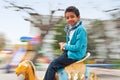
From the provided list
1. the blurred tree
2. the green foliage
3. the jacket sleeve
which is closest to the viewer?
the jacket sleeve

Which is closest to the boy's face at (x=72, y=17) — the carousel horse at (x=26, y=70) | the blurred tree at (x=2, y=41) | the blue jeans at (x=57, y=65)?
the blue jeans at (x=57, y=65)

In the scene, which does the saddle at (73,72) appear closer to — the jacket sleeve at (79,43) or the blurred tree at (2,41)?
the jacket sleeve at (79,43)

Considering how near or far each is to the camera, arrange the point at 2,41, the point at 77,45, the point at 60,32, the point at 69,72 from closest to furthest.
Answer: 1. the point at 77,45
2. the point at 69,72
3. the point at 60,32
4. the point at 2,41

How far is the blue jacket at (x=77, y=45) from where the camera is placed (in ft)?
13.8

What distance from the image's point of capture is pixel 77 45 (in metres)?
4.20

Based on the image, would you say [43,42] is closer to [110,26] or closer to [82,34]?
[110,26]

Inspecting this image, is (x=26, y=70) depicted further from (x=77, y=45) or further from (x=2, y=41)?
(x=2, y=41)

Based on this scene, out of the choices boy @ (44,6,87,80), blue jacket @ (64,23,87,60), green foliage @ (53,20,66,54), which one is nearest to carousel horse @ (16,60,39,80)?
boy @ (44,6,87,80)

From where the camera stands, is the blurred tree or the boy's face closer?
the boy's face

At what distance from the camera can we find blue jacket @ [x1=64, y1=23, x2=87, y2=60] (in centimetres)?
420

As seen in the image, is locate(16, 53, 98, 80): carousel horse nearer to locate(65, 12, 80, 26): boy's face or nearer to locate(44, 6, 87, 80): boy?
locate(44, 6, 87, 80): boy

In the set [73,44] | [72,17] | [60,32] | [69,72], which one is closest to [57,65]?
[69,72]

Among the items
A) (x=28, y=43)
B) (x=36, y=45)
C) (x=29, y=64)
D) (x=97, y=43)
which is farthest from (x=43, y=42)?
(x=29, y=64)

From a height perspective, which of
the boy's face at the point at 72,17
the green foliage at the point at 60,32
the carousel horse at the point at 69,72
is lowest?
the green foliage at the point at 60,32
